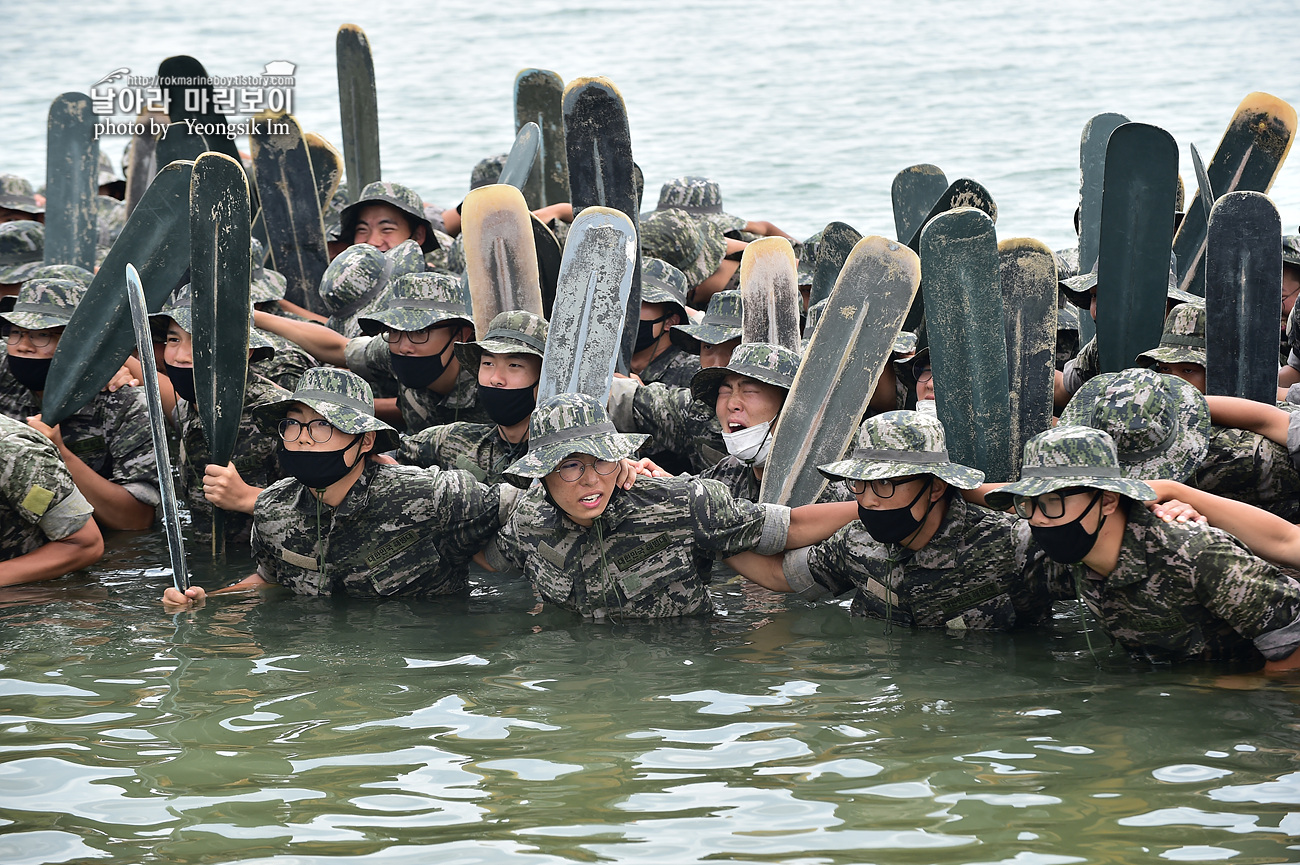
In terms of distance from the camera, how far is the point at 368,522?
521cm

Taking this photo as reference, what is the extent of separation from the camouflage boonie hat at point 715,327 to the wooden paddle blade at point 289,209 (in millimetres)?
2853

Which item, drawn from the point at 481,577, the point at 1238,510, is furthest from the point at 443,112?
the point at 1238,510

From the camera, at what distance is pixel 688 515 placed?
481 centimetres

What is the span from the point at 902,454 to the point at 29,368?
4213 mm

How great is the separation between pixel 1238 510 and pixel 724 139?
72.9 ft

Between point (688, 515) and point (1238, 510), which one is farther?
point (688, 515)

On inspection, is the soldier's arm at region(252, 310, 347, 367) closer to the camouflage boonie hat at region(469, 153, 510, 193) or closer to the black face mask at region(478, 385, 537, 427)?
the black face mask at region(478, 385, 537, 427)

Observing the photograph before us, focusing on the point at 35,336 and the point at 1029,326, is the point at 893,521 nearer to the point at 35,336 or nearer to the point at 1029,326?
the point at 1029,326

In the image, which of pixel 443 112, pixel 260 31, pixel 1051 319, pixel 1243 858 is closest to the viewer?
pixel 1243 858

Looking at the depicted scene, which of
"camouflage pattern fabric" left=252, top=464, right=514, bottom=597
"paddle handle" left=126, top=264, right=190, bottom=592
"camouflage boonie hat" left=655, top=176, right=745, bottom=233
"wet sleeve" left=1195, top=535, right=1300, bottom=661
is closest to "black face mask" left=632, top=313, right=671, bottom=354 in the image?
"camouflage pattern fabric" left=252, top=464, right=514, bottom=597

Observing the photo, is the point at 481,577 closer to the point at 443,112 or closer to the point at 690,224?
the point at 690,224

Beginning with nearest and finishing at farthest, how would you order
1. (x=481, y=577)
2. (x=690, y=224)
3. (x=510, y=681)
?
(x=510, y=681) → (x=481, y=577) → (x=690, y=224)

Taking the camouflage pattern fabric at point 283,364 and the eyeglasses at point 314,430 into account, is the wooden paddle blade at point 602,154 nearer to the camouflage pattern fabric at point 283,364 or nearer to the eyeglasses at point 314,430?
the camouflage pattern fabric at point 283,364

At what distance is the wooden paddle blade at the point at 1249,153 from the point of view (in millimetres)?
7191
